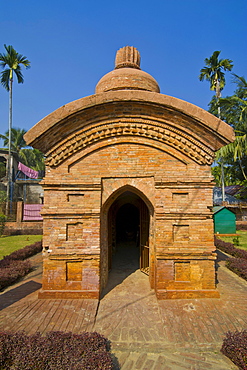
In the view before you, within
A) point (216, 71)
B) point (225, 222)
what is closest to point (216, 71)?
point (216, 71)

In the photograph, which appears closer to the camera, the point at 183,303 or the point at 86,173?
the point at 183,303

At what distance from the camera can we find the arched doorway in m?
8.42

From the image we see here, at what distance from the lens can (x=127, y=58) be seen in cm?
1037

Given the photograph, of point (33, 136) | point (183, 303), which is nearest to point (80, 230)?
point (33, 136)

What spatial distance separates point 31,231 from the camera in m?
21.0

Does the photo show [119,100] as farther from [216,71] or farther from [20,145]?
[20,145]

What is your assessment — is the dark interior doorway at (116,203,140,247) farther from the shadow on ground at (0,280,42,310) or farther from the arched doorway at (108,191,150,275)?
the shadow on ground at (0,280,42,310)

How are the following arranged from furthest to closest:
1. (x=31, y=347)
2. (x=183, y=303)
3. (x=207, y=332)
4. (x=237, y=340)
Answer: (x=183, y=303)
(x=207, y=332)
(x=237, y=340)
(x=31, y=347)

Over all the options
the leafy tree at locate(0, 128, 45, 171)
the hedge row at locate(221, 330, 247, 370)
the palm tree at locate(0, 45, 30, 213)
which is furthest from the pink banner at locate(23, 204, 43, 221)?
the hedge row at locate(221, 330, 247, 370)

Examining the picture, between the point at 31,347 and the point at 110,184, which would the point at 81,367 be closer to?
the point at 31,347

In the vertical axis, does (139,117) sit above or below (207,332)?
above

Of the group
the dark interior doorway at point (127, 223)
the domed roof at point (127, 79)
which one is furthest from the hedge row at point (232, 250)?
the domed roof at point (127, 79)

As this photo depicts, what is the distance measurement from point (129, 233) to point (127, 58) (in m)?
10.5

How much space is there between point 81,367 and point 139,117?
18.9 ft
